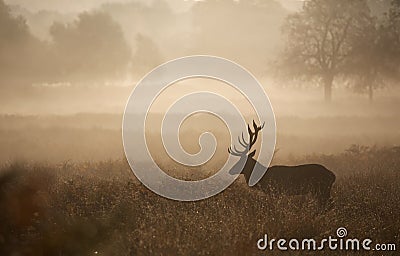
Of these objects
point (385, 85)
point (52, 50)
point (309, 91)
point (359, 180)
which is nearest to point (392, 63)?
point (385, 85)

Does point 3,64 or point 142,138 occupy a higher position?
point 3,64

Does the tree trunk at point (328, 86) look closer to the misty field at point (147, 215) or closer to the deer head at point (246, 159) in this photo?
the misty field at point (147, 215)

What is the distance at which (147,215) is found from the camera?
682 centimetres

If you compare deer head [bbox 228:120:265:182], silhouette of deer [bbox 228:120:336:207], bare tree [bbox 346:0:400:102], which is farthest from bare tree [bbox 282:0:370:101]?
silhouette of deer [bbox 228:120:336:207]

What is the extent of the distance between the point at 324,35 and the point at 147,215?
15.0ft

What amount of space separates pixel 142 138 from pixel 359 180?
11.0 feet

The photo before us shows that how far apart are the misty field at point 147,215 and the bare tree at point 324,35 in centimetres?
226

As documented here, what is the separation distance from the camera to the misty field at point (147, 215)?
21.1ft

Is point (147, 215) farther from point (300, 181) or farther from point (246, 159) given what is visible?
point (300, 181)

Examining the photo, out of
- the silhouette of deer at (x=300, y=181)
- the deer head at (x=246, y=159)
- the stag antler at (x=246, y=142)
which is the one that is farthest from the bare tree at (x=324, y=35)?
the silhouette of deer at (x=300, y=181)

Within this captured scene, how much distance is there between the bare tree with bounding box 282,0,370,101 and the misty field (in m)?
2.26

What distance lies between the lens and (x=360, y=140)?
8828 millimetres

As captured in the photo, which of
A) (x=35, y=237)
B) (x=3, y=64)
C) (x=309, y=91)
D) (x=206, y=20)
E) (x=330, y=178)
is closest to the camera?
(x=35, y=237)

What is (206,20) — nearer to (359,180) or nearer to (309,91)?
(309,91)
